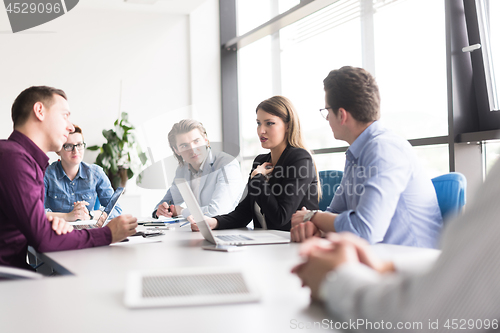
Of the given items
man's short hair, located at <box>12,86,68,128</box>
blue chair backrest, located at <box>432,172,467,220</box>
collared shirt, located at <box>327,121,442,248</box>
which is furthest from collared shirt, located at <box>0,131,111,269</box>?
blue chair backrest, located at <box>432,172,467,220</box>

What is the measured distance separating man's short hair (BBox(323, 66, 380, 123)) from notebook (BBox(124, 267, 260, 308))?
1.04 m

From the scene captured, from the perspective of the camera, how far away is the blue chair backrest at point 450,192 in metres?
1.58

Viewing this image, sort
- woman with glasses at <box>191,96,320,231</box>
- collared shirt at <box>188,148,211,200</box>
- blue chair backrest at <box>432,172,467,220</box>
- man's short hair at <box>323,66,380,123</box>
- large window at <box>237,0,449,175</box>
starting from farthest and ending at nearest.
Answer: large window at <box>237,0,449,175</box> → collared shirt at <box>188,148,211,200</box> → woman with glasses at <box>191,96,320,231</box> → man's short hair at <box>323,66,380,123</box> → blue chair backrest at <box>432,172,467,220</box>

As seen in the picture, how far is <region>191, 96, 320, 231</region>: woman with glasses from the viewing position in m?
2.03

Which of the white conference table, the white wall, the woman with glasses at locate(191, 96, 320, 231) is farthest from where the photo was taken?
the white wall

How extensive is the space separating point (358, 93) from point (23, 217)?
1.34 meters

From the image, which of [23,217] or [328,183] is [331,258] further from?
[328,183]

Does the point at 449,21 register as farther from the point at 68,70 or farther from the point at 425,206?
the point at 68,70

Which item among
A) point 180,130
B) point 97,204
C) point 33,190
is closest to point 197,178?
point 180,130

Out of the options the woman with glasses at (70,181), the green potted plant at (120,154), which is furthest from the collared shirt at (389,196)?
the green potted plant at (120,154)

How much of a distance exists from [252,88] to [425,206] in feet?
13.9

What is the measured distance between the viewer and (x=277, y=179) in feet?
7.17

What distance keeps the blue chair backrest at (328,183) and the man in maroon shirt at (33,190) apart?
1.22 metres

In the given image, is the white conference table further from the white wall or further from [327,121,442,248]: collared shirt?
the white wall
